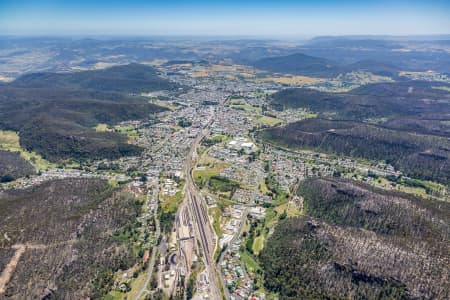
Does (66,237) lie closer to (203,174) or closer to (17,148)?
(203,174)

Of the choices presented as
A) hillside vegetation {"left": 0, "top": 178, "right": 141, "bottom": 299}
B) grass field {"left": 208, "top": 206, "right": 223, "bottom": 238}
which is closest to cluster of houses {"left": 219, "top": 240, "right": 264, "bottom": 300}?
grass field {"left": 208, "top": 206, "right": 223, "bottom": 238}

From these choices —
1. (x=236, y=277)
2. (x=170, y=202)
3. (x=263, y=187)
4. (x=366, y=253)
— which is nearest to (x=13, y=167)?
(x=170, y=202)

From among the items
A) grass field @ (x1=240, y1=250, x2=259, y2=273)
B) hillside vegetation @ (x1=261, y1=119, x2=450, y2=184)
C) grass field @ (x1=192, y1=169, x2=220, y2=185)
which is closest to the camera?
grass field @ (x1=240, y1=250, x2=259, y2=273)

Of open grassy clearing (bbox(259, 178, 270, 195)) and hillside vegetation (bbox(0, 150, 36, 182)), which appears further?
hillside vegetation (bbox(0, 150, 36, 182))

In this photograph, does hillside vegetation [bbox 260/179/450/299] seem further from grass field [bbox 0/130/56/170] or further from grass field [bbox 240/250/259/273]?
grass field [bbox 0/130/56/170]

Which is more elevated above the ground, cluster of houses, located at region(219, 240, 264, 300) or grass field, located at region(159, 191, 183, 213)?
grass field, located at region(159, 191, 183, 213)

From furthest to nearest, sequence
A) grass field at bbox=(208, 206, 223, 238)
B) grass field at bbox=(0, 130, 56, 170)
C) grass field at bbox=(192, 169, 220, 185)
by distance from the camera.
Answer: grass field at bbox=(0, 130, 56, 170)
grass field at bbox=(192, 169, 220, 185)
grass field at bbox=(208, 206, 223, 238)

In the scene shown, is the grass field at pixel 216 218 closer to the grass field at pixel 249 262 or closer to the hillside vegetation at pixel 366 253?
the grass field at pixel 249 262

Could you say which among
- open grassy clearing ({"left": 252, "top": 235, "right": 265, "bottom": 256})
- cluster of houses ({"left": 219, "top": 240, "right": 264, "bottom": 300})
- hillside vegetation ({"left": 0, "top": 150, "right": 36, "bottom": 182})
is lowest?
cluster of houses ({"left": 219, "top": 240, "right": 264, "bottom": 300})
